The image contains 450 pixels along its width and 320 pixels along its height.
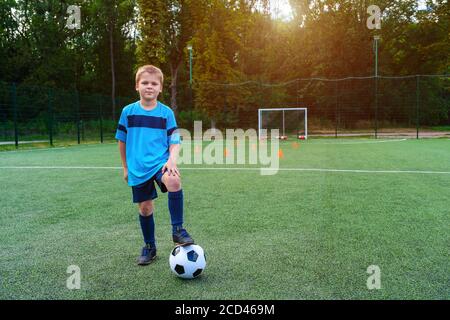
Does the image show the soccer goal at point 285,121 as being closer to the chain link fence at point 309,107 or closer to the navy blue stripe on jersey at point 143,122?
the chain link fence at point 309,107

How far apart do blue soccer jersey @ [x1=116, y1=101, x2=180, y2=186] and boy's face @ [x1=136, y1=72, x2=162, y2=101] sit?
0.41ft

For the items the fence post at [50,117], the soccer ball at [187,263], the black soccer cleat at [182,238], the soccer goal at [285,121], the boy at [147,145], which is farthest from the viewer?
the soccer goal at [285,121]

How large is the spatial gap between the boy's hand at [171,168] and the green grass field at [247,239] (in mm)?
626

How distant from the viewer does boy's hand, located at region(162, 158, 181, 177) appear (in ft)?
9.34

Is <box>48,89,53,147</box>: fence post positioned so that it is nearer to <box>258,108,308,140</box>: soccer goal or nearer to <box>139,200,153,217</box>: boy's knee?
<box>258,108,308,140</box>: soccer goal

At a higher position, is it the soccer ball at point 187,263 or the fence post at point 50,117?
the fence post at point 50,117

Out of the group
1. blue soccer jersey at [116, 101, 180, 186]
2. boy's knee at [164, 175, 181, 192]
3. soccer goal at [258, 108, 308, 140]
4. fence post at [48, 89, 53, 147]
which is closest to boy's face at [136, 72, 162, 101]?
blue soccer jersey at [116, 101, 180, 186]

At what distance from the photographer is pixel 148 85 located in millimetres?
2973

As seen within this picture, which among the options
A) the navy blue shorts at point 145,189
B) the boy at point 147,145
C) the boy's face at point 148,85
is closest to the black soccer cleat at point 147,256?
the boy at point 147,145

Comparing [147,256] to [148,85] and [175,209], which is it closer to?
[175,209]

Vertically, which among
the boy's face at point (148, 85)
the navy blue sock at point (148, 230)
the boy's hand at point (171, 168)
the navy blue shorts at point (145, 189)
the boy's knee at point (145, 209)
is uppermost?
the boy's face at point (148, 85)

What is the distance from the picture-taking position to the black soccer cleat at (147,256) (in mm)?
2807

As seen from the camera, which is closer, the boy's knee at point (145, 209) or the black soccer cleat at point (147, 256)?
the black soccer cleat at point (147, 256)
